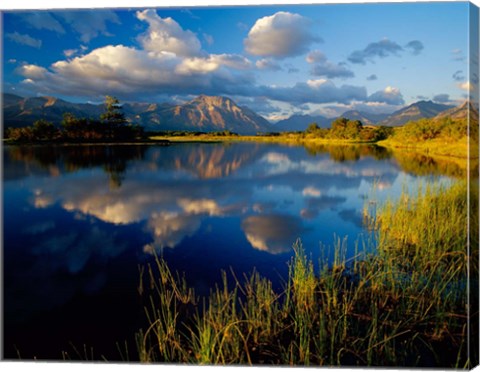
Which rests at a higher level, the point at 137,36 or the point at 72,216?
the point at 137,36

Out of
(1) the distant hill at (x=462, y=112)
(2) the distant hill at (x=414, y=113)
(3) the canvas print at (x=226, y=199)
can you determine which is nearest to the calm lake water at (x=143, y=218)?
(3) the canvas print at (x=226, y=199)

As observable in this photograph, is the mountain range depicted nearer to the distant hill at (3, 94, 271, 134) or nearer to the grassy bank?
the distant hill at (3, 94, 271, 134)

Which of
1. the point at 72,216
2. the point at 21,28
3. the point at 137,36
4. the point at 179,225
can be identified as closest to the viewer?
the point at 21,28

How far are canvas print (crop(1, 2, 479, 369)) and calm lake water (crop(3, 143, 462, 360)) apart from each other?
0.03 metres

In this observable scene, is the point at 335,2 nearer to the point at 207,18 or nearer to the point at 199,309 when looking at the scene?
the point at 207,18

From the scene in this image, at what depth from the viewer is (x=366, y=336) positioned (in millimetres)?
2744

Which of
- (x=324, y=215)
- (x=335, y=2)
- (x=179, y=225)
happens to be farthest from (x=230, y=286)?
(x=335, y=2)

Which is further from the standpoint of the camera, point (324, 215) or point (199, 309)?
point (324, 215)

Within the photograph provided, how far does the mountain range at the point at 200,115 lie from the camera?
376 cm

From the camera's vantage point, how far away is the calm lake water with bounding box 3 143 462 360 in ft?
11.6

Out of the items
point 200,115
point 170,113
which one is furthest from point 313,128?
point 170,113

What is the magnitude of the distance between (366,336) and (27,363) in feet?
8.62

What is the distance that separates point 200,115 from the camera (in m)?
5.05

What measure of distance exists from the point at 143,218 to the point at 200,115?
163cm
